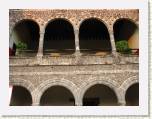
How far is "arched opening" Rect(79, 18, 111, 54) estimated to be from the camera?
12.0 meters

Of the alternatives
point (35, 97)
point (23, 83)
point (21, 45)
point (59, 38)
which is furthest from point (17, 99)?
point (59, 38)

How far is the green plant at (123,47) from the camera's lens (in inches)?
427

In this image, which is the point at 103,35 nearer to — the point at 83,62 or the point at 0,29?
the point at 83,62

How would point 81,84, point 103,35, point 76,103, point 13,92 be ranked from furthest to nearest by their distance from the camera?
1. point 103,35
2. point 81,84
3. point 76,103
4. point 13,92

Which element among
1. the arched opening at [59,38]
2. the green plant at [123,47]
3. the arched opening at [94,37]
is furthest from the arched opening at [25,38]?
the green plant at [123,47]

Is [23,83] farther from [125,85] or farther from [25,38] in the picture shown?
[125,85]

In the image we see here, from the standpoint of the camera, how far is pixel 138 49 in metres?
9.39

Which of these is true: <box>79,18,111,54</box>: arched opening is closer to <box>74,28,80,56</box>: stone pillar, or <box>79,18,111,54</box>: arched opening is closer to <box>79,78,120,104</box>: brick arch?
<box>74,28,80,56</box>: stone pillar

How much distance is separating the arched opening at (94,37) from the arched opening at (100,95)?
941mm

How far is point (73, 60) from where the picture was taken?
11.7 meters

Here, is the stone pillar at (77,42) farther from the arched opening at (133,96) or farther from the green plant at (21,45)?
the arched opening at (133,96)

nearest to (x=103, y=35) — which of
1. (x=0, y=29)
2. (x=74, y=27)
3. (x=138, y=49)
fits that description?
(x=74, y=27)

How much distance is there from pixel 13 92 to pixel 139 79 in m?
2.77

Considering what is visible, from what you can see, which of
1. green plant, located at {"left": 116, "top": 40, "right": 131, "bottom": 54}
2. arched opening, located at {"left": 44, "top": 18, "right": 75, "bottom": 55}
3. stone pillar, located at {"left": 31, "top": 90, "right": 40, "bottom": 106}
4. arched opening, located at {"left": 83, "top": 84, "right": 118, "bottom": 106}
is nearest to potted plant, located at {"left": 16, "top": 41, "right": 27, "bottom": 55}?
arched opening, located at {"left": 44, "top": 18, "right": 75, "bottom": 55}
